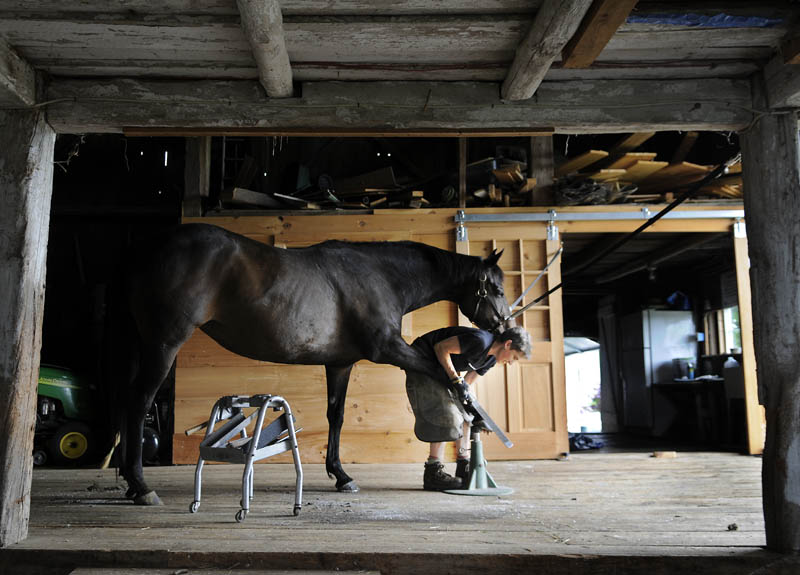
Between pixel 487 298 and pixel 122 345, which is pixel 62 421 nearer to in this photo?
pixel 122 345

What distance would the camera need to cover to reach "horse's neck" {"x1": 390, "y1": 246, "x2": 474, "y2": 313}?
14.6 ft

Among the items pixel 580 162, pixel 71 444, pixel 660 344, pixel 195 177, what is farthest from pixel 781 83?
pixel 660 344

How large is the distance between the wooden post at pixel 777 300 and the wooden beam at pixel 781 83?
0.19 feet

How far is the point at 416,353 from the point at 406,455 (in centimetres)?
209

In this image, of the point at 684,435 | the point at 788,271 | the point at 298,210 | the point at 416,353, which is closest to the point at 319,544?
the point at 416,353

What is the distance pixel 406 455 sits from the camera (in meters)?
5.89

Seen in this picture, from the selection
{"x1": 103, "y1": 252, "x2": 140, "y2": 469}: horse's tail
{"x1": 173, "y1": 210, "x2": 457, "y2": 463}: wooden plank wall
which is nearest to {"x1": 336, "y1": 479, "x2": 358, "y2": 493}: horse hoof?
{"x1": 103, "y1": 252, "x2": 140, "y2": 469}: horse's tail

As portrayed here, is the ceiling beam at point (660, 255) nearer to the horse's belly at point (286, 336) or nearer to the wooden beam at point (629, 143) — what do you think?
the wooden beam at point (629, 143)

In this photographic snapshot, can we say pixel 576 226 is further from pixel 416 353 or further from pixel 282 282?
pixel 282 282

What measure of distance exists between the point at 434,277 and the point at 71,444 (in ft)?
12.2

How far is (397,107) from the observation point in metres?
3.23

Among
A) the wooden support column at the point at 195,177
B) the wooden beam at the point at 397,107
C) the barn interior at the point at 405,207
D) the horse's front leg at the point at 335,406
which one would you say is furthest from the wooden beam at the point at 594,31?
the wooden support column at the point at 195,177

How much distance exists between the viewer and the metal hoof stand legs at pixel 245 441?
3.14 metres

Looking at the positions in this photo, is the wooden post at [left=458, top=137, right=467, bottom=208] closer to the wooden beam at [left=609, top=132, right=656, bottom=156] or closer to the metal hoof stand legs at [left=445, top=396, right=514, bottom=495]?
the wooden beam at [left=609, top=132, right=656, bottom=156]
